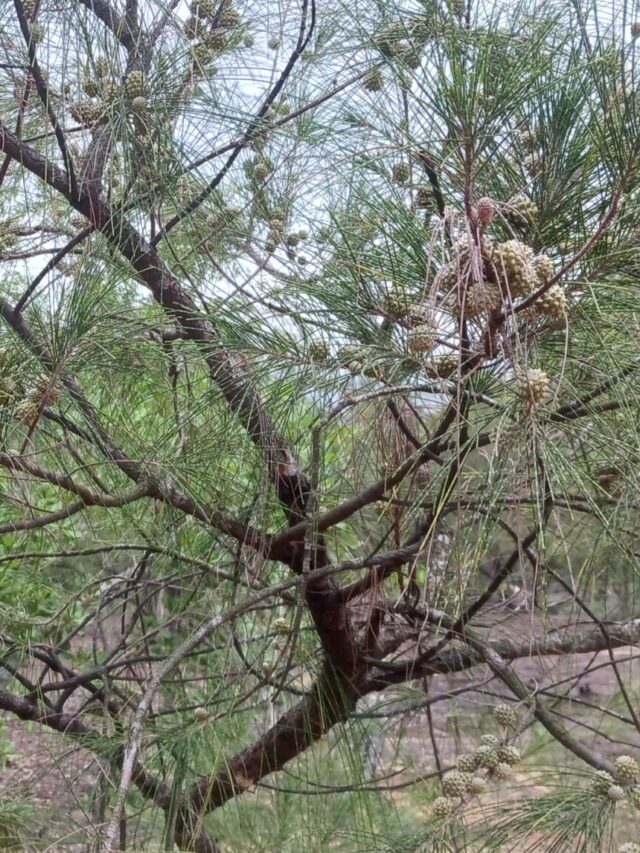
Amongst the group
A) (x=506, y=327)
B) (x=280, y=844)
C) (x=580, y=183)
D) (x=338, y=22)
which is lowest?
(x=280, y=844)

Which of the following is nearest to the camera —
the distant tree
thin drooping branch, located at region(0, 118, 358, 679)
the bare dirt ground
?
the distant tree

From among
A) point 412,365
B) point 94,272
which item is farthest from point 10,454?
point 412,365

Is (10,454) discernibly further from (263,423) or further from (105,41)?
(105,41)

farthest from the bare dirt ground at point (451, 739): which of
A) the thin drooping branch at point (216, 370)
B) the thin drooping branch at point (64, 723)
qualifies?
the thin drooping branch at point (216, 370)

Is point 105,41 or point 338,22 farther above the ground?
point 338,22

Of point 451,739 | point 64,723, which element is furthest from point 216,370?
point 451,739

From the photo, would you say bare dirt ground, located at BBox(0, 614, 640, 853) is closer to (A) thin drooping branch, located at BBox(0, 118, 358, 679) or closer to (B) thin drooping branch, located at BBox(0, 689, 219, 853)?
(B) thin drooping branch, located at BBox(0, 689, 219, 853)

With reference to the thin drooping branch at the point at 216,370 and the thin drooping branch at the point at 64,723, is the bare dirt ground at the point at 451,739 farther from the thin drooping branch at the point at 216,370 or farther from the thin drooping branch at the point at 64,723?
the thin drooping branch at the point at 216,370

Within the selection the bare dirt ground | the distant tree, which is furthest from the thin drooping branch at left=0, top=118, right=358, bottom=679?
the bare dirt ground

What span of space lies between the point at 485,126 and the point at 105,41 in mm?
357

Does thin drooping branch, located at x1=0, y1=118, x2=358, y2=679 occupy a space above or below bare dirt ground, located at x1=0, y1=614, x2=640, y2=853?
above

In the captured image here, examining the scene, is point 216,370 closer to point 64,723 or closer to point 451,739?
point 64,723

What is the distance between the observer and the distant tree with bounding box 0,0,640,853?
407 millimetres

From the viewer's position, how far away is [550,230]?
18.6 inches
